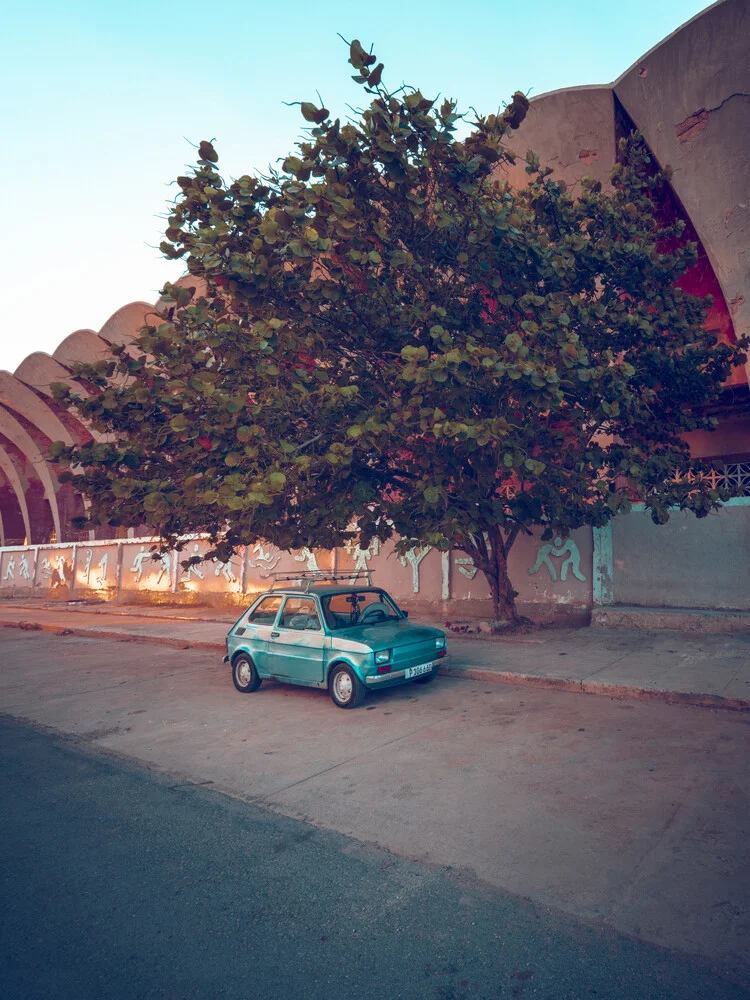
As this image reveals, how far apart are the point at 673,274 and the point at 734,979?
35.3 feet

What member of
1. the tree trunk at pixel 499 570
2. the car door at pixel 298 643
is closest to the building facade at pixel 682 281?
the tree trunk at pixel 499 570

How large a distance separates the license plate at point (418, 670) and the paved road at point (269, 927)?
3409mm

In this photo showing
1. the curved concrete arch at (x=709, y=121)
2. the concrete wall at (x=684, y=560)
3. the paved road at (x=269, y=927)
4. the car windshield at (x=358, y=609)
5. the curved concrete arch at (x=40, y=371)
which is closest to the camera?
the paved road at (x=269, y=927)

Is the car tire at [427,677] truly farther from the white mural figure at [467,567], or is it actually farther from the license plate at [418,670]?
the white mural figure at [467,567]

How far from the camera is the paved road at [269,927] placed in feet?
9.02

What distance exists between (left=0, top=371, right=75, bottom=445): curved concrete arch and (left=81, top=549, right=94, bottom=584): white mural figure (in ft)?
20.3

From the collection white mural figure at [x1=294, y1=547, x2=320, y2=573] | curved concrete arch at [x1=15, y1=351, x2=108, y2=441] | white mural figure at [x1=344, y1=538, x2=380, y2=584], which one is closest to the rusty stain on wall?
white mural figure at [x1=344, y1=538, x2=380, y2=584]

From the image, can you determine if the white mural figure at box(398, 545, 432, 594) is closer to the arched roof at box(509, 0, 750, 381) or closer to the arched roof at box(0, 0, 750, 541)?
the arched roof at box(509, 0, 750, 381)

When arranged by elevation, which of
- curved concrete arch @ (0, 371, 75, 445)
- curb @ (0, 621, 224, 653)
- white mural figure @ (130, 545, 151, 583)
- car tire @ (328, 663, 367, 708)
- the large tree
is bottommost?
curb @ (0, 621, 224, 653)

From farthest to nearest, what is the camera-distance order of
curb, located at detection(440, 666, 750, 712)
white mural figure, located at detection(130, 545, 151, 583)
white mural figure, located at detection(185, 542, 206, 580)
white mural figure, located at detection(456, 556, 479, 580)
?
white mural figure, located at detection(130, 545, 151, 583), white mural figure, located at detection(185, 542, 206, 580), white mural figure, located at detection(456, 556, 479, 580), curb, located at detection(440, 666, 750, 712)

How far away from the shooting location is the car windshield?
26.6 feet

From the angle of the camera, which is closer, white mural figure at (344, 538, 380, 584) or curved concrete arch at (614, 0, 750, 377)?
curved concrete arch at (614, 0, 750, 377)

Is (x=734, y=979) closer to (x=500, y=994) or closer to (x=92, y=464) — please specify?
(x=500, y=994)

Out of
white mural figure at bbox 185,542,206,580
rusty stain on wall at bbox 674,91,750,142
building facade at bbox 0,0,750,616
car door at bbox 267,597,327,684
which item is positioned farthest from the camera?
white mural figure at bbox 185,542,206,580
